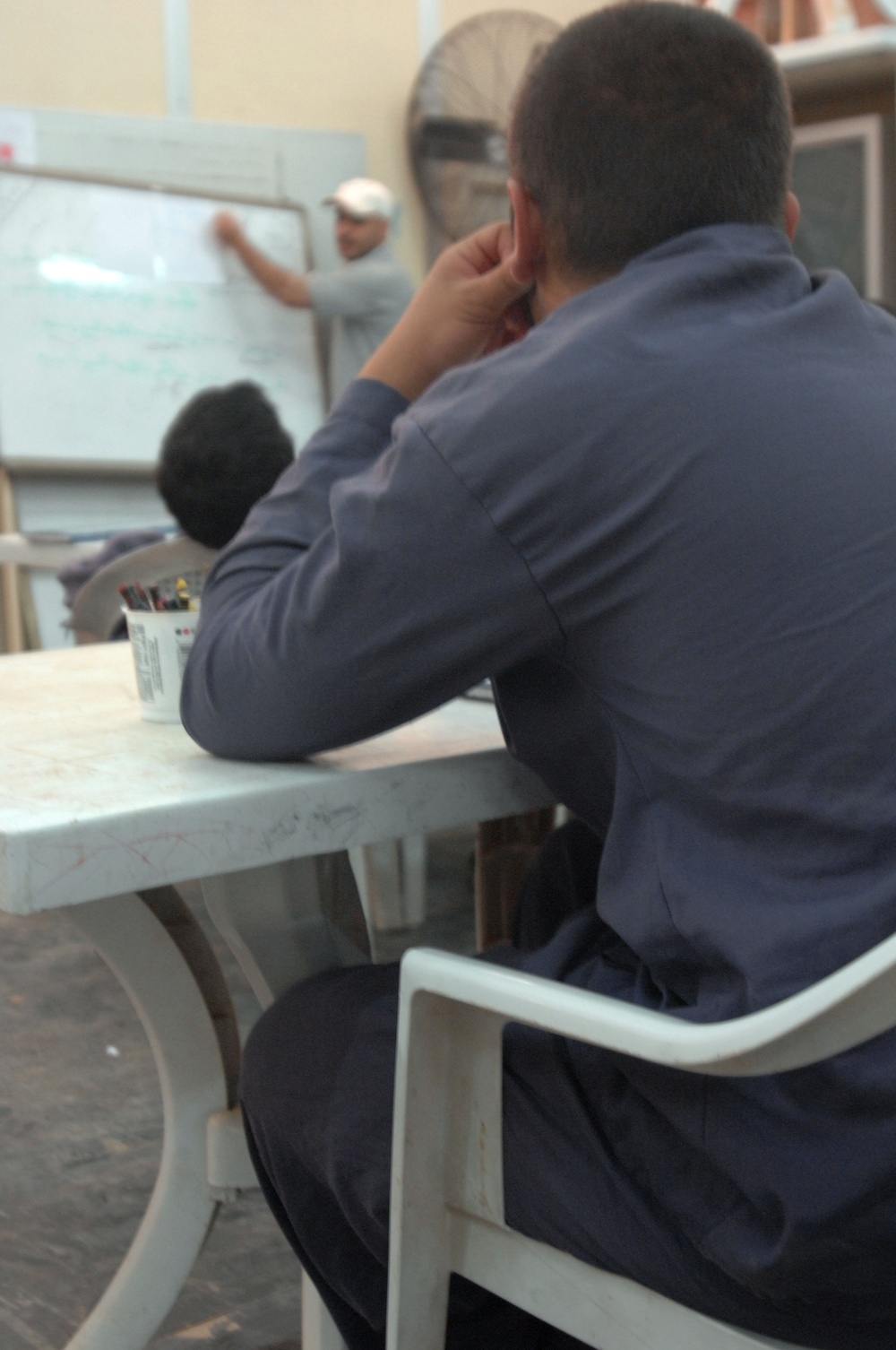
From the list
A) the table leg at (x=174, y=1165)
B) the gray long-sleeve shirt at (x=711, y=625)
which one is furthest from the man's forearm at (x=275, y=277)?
the gray long-sleeve shirt at (x=711, y=625)

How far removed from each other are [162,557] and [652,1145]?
4.70ft

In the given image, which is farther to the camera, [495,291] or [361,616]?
[495,291]

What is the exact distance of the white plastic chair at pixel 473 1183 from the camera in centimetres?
70

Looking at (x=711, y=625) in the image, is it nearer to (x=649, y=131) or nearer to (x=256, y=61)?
(x=649, y=131)

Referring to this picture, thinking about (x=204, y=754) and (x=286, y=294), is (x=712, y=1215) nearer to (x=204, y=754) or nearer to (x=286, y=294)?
(x=204, y=754)

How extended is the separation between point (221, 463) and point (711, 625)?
4.17 ft

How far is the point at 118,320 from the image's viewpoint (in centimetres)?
419

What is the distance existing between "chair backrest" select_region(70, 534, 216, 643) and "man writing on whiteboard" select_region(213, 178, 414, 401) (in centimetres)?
230

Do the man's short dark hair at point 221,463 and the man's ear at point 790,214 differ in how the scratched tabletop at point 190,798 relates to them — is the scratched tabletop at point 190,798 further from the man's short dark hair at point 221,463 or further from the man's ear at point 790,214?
the man's short dark hair at point 221,463

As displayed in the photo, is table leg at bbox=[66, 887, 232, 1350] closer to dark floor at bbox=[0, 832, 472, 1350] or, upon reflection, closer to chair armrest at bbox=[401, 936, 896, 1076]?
dark floor at bbox=[0, 832, 472, 1350]

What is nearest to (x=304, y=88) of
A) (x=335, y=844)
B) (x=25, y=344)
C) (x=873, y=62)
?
(x=25, y=344)

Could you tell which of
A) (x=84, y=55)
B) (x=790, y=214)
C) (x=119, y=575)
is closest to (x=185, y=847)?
(x=790, y=214)

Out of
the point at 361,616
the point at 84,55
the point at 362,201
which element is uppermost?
the point at 84,55

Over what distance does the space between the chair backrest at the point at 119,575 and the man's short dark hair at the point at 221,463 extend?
50 mm
